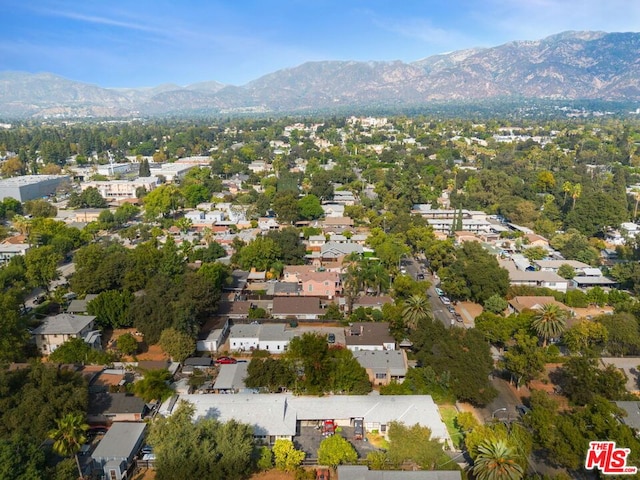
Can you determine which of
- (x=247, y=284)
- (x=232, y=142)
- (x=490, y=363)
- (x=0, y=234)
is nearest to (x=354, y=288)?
(x=247, y=284)

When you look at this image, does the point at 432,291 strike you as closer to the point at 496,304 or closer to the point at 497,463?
the point at 496,304

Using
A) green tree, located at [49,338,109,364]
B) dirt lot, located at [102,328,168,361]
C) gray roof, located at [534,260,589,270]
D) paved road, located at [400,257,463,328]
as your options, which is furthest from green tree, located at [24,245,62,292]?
gray roof, located at [534,260,589,270]

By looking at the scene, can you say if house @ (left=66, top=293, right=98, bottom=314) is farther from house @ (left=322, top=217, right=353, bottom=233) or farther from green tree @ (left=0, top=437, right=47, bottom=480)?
house @ (left=322, top=217, right=353, bottom=233)

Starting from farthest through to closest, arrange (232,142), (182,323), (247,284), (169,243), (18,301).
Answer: (232,142) → (169,243) → (247,284) → (18,301) → (182,323)

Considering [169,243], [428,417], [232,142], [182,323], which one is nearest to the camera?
[428,417]

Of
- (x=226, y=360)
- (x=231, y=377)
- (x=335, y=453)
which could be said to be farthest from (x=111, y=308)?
(x=335, y=453)

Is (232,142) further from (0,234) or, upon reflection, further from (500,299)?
(500,299)
